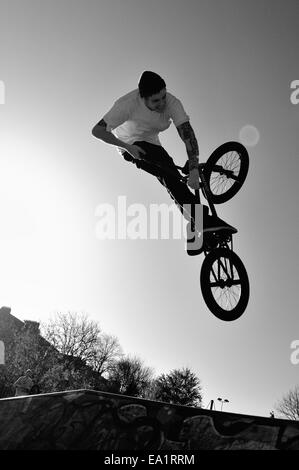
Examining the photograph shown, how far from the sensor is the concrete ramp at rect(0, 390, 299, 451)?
11.9 feet

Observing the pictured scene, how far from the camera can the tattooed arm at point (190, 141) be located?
5242mm

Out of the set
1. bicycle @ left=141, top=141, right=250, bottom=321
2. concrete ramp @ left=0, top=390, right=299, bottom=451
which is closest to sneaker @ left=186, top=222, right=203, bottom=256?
bicycle @ left=141, top=141, right=250, bottom=321

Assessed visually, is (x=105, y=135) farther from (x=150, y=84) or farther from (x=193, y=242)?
(x=193, y=242)

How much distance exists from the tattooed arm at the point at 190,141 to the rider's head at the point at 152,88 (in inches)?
20.9

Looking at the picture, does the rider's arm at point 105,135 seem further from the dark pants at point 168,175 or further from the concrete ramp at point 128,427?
the concrete ramp at point 128,427

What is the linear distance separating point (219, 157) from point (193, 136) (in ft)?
3.67

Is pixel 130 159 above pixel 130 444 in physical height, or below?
above

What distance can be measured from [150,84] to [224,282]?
9.19ft

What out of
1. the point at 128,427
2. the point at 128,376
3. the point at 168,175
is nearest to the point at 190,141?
the point at 168,175

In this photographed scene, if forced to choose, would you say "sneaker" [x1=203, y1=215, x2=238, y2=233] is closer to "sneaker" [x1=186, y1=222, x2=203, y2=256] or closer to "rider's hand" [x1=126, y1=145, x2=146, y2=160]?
"sneaker" [x1=186, y1=222, x2=203, y2=256]

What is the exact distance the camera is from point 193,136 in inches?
208

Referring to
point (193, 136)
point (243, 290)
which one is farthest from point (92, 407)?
point (193, 136)

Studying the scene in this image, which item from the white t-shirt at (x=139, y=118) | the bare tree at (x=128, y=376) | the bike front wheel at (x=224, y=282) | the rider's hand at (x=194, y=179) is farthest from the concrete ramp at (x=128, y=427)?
the bare tree at (x=128, y=376)
